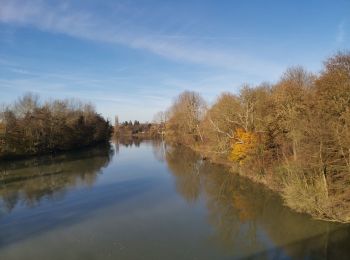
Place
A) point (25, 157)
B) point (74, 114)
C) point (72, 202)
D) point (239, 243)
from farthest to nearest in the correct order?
point (74, 114), point (25, 157), point (72, 202), point (239, 243)

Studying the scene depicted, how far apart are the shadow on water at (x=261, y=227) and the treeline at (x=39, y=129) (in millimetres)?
26677

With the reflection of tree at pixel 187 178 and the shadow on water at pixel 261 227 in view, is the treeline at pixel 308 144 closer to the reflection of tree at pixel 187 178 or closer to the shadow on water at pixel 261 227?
the shadow on water at pixel 261 227

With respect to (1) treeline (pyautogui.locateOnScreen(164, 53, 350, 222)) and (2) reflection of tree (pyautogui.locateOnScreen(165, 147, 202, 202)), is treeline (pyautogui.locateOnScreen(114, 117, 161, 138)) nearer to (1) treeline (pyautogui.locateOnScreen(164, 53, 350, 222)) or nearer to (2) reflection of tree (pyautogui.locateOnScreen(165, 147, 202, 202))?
(2) reflection of tree (pyautogui.locateOnScreen(165, 147, 202, 202))

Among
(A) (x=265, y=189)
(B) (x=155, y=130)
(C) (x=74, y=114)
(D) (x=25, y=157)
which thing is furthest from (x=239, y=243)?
(B) (x=155, y=130)

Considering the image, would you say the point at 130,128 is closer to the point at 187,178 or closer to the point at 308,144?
the point at 187,178

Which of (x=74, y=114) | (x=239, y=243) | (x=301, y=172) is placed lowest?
(x=239, y=243)

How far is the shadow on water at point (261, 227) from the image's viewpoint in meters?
11.9

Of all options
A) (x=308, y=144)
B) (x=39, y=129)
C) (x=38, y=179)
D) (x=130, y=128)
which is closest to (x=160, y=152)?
(x=39, y=129)

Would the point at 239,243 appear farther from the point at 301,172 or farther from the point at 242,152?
the point at 242,152

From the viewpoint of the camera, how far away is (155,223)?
1485 cm

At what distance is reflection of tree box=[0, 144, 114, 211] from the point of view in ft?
66.8

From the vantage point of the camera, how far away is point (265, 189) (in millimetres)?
21328

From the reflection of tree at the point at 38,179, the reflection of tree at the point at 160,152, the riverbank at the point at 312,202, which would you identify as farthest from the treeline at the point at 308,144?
the reflection of tree at the point at 160,152

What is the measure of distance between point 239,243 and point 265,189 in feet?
30.1
